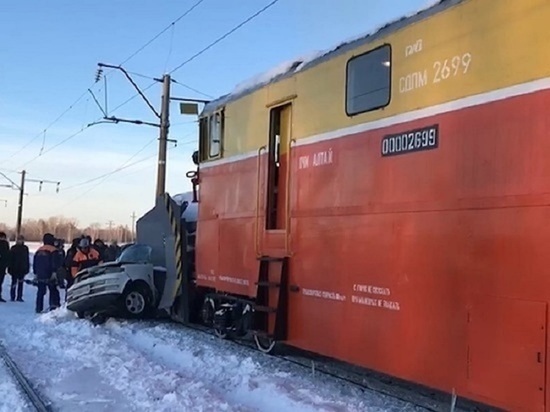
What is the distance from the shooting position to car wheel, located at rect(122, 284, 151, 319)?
1378 centimetres

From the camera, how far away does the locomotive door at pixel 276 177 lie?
29.5ft

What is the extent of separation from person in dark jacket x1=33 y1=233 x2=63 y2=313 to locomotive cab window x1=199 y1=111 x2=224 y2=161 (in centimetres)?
624

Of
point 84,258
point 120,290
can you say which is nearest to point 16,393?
point 120,290

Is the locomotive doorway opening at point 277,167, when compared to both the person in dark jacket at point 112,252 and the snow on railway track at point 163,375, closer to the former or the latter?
the snow on railway track at point 163,375

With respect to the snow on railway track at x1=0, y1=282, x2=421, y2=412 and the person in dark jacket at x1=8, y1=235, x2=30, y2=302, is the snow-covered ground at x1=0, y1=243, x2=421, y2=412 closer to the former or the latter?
the snow on railway track at x1=0, y1=282, x2=421, y2=412

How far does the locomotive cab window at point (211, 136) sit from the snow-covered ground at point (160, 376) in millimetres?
2903

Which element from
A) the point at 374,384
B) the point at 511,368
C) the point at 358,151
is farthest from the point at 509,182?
the point at 374,384

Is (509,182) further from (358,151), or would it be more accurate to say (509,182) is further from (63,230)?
(63,230)

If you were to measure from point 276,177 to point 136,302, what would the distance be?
5800mm

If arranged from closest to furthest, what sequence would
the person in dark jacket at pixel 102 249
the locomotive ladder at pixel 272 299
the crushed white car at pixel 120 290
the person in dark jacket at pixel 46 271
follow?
the locomotive ladder at pixel 272 299, the crushed white car at pixel 120 290, the person in dark jacket at pixel 46 271, the person in dark jacket at pixel 102 249

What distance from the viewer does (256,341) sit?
10.3 m

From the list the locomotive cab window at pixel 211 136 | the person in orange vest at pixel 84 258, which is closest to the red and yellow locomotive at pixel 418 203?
the locomotive cab window at pixel 211 136

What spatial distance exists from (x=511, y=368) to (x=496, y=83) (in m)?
2.13

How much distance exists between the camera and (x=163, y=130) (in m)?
22.8
